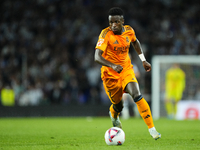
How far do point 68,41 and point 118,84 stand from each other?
1303cm

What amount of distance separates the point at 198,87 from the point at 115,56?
10.1 meters

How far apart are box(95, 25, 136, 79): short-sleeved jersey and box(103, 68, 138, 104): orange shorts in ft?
0.30

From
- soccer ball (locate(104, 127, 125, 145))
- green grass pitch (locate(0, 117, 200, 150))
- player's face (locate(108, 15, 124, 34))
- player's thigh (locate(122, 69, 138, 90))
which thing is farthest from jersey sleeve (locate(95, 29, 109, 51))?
green grass pitch (locate(0, 117, 200, 150))

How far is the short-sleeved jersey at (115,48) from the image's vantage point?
6168mm

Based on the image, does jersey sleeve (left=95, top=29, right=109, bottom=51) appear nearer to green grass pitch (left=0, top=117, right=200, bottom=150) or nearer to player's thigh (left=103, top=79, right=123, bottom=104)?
player's thigh (left=103, top=79, right=123, bottom=104)

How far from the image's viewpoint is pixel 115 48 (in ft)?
20.4

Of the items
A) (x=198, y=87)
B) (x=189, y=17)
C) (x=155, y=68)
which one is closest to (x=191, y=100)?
(x=198, y=87)

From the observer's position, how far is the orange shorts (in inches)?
242

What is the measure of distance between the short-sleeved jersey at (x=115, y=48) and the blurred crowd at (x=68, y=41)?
32.4 ft

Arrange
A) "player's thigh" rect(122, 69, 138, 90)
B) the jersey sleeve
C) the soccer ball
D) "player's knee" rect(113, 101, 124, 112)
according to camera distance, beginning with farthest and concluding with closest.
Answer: "player's knee" rect(113, 101, 124, 112)
"player's thigh" rect(122, 69, 138, 90)
the jersey sleeve
the soccer ball

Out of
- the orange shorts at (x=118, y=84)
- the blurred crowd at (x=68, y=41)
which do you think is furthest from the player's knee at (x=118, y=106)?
the blurred crowd at (x=68, y=41)

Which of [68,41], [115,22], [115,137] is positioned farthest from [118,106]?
[68,41]

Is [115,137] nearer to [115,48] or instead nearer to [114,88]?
[114,88]

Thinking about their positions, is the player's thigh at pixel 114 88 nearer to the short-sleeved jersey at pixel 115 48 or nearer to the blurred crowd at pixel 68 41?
the short-sleeved jersey at pixel 115 48
